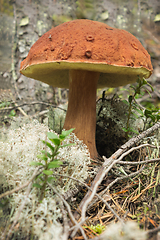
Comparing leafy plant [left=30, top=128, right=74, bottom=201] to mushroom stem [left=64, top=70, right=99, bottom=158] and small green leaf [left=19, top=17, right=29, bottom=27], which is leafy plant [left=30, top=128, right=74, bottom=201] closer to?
mushroom stem [left=64, top=70, right=99, bottom=158]

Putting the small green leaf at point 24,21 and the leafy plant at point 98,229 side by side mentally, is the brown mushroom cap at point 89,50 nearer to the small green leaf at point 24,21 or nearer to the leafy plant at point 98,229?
the leafy plant at point 98,229

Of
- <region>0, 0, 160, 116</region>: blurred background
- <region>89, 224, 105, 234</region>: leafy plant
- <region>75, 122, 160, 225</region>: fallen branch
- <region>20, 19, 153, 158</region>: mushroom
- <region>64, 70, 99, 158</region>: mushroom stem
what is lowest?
<region>89, 224, 105, 234</region>: leafy plant

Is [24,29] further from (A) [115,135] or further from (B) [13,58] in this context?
(A) [115,135]

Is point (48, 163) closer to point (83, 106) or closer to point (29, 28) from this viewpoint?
point (83, 106)

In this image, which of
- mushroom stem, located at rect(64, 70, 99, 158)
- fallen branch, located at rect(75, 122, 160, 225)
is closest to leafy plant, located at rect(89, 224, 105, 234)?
fallen branch, located at rect(75, 122, 160, 225)

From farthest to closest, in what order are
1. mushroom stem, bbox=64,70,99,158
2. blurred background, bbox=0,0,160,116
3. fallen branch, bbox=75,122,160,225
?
blurred background, bbox=0,0,160,116 < mushroom stem, bbox=64,70,99,158 < fallen branch, bbox=75,122,160,225

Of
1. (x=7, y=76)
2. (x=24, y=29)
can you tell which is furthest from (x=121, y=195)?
(x=24, y=29)

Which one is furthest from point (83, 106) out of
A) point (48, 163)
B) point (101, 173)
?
point (48, 163)
